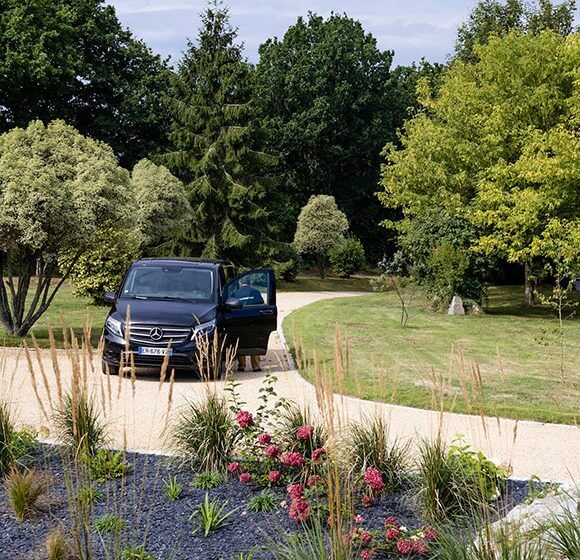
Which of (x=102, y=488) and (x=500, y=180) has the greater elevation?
(x=500, y=180)

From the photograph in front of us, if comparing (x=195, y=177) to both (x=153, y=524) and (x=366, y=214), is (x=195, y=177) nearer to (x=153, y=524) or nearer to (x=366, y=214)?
(x=366, y=214)

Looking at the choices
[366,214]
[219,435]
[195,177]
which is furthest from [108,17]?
[219,435]

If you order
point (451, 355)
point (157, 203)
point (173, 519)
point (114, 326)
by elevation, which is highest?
point (157, 203)

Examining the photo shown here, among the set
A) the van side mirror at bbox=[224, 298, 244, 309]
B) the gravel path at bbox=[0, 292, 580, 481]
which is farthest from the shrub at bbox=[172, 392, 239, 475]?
the van side mirror at bbox=[224, 298, 244, 309]

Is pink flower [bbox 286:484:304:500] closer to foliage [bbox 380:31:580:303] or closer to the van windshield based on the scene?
the van windshield

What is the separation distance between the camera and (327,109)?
45156 millimetres

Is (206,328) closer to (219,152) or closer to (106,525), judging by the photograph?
(106,525)

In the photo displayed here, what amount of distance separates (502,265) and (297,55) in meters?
18.6

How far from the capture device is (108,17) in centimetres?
4091

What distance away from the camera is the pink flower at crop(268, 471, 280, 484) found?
206 inches

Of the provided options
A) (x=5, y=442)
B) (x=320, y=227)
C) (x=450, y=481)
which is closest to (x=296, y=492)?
(x=450, y=481)

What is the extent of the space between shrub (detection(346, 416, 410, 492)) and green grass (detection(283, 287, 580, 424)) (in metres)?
0.36

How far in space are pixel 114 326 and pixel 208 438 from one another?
5.59 meters

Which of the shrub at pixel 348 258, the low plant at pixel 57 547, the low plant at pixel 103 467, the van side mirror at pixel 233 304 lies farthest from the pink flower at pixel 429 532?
the shrub at pixel 348 258
